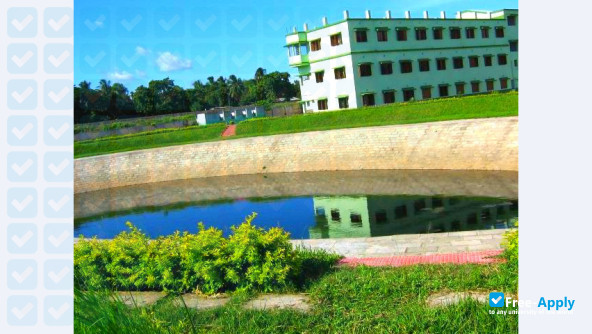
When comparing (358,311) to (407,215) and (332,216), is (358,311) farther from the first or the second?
(332,216)

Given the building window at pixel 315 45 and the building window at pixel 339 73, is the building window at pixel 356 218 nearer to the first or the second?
the building window at pixel 339 73

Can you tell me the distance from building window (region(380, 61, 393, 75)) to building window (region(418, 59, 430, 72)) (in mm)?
2243

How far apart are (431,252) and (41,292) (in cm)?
663

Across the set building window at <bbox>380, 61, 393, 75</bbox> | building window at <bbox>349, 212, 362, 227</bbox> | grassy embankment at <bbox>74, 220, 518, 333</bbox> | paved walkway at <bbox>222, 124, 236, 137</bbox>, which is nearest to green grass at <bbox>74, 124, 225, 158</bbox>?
paved walkway at <bbox>222, 124, 236, 137</bbox>

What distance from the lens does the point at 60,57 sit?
102 inches

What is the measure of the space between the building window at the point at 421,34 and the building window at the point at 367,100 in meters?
5.51

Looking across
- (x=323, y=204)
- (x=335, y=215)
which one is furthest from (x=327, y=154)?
(x=335, y=215)

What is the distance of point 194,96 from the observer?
153 feet

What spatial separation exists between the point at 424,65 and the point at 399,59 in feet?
6.39

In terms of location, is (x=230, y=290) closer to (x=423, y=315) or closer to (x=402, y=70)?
(x=423, y=315)

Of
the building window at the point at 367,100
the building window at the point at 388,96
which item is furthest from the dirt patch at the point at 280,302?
the building window at the point at 388,96

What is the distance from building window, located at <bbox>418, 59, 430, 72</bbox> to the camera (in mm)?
35188

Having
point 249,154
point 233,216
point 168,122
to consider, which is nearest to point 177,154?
A: point 249,154

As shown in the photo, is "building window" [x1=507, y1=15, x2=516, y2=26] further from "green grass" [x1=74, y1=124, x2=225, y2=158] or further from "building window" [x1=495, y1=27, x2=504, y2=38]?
"green grass" [x1=74, y1=124, x2=225, y2=158]
